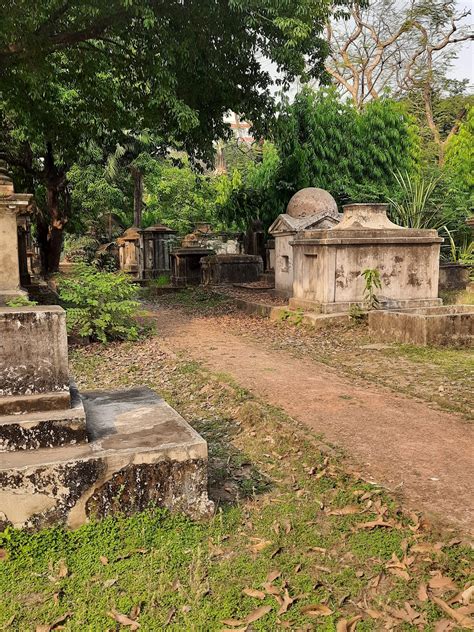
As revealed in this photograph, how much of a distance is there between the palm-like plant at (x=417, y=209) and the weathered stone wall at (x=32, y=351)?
Result: 13456mm

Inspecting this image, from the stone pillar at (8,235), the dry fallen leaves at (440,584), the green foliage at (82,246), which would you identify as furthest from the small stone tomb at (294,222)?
the green foliage at (82,246)

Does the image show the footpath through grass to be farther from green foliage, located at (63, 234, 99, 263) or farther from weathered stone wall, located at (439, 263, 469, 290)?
green foliage, located at (63, 234, 99, 263)

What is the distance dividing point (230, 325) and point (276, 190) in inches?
354

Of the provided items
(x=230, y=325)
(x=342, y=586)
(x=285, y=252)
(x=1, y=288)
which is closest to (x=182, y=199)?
(x=285, y=252)

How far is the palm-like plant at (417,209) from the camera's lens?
15500 mm

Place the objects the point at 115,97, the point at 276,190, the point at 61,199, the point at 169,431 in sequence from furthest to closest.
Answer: the point at 276,190 → the point at 61,199 → the point at 115,97 → the point at 169,431

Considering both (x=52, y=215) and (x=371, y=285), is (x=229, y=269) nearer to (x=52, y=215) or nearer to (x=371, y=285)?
(x=52, y=215)

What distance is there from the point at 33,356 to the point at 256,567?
1.65 metres

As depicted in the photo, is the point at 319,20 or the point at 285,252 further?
the point at 285,252

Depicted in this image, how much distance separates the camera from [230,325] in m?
11.1

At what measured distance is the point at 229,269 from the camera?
19.0 meters

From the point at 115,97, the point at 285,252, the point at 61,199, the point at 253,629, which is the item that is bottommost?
the point at 253,629

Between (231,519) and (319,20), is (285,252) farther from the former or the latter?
(231,519)

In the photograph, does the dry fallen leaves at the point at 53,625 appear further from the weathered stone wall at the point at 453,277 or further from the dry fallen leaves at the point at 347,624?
the weathered stone wall at the point at 453,277
